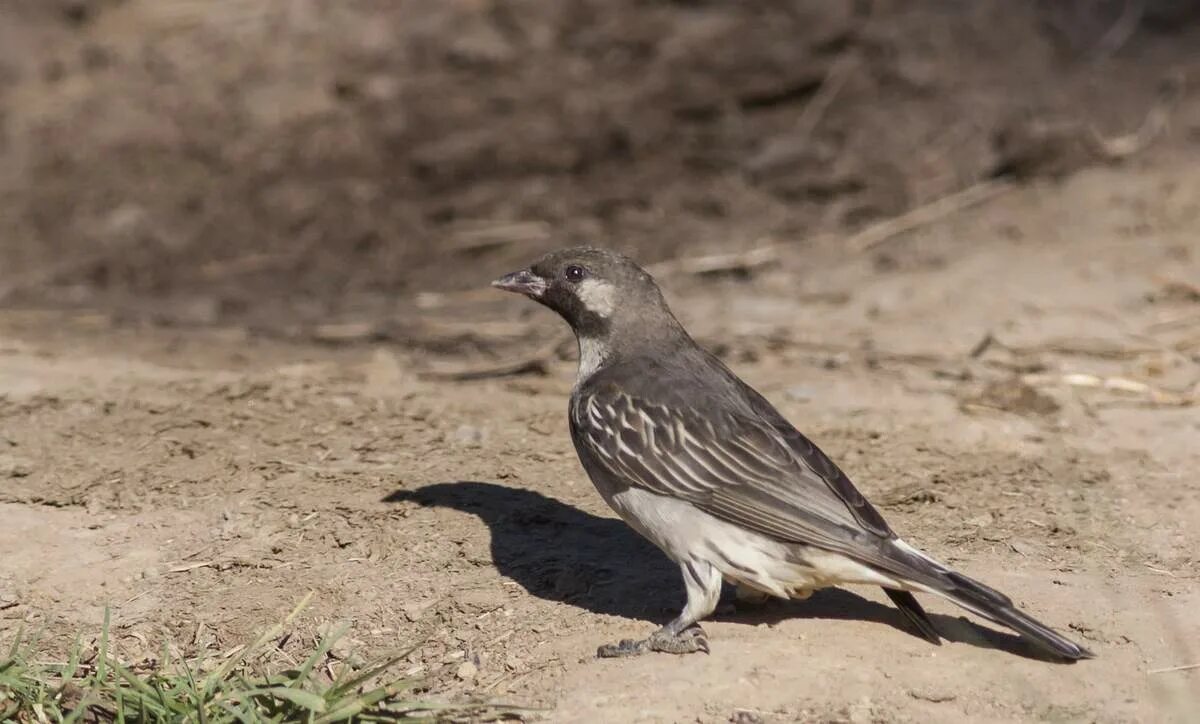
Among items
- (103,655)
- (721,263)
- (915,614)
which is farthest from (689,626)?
(721,263)

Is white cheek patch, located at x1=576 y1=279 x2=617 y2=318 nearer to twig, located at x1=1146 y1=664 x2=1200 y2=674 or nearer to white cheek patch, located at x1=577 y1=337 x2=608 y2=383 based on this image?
white cheek patch, located at x1=577 y1=337 x2=608 y2=383

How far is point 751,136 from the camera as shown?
12.4 meters

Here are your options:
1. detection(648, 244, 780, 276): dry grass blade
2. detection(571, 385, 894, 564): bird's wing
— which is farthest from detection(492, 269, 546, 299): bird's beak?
detection(648, 244, 780, 276): dry grass blade

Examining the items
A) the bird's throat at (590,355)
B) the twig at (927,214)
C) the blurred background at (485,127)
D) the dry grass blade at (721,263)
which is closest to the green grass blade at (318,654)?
the bird's throat at (590,355)

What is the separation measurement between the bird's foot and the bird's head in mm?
1453

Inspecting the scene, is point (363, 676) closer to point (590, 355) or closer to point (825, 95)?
→ point (590, 355)

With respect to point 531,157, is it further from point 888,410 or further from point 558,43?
point 888,410

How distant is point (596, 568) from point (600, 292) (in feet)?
3.71

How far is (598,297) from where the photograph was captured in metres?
6.48

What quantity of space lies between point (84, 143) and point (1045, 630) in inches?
370

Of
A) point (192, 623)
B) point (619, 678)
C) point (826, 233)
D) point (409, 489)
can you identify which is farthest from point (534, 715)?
point (826, 233)

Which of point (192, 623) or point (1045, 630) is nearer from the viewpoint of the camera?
point (1045, 630)

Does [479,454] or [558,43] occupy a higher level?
[558,43]

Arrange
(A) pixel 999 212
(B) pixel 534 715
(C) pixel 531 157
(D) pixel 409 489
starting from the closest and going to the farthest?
(B) pixel 534 715 < (D) pixel 409 489 < (A) pixel 999 212 < (C) pixel 531 157
